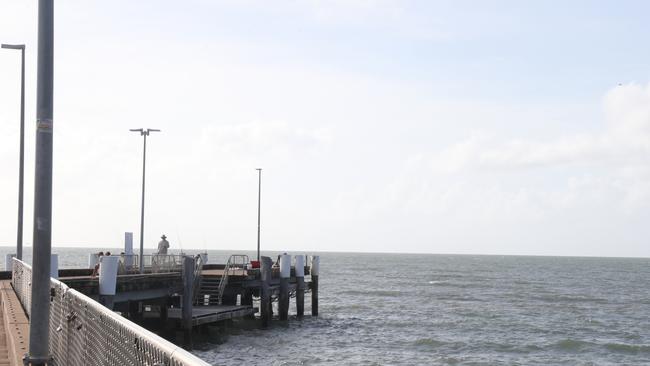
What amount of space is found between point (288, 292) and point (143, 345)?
33257 millimetres

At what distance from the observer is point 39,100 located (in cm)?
905

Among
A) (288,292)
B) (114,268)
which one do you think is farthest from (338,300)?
(114,268)

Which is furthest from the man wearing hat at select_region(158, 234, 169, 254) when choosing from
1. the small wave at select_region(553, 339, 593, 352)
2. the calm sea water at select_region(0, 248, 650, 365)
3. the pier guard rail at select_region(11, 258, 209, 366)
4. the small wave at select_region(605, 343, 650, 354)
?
the pier guard rail at select_region(11, 258, 209, 366)

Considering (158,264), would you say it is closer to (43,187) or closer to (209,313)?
(209,313)

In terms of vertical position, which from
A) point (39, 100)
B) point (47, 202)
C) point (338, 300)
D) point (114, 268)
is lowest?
point (338, 300)

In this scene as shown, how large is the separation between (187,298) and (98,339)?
67.5ft

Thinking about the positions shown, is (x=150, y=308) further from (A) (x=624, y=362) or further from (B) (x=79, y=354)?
(B) (x=79, y=354)

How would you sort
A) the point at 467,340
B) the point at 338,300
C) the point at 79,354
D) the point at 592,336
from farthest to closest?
the point at 338,300 → the point at 592,336 → the point at 467,340 → the point at 79,354

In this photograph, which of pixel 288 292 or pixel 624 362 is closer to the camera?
pixel 624 362

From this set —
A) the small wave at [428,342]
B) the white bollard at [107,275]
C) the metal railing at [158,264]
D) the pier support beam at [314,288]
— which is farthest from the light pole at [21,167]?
the pier support beam at [314,288]

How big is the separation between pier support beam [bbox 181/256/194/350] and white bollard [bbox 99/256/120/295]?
18.3 ft

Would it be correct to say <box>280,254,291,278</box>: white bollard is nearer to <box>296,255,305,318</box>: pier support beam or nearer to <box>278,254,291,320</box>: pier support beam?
<box>278,254,291,320</box>: pier support beam

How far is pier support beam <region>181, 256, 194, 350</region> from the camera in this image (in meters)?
27.5

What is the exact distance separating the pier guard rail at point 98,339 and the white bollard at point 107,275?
1061 cm
